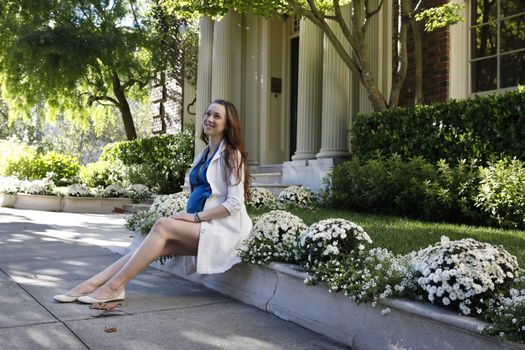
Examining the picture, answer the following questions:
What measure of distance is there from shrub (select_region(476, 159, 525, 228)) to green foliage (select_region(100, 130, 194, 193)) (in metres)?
9.19

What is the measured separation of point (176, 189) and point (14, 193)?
4.10 m

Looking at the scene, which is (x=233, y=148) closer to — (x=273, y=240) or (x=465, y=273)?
(x=273, y=240)

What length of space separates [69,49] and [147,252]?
13.1 metres

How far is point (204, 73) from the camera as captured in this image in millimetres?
13688

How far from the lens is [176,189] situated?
1523 cm

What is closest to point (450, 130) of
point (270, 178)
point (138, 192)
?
point (270, 178)

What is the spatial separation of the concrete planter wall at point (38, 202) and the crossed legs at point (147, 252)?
33.7 ft

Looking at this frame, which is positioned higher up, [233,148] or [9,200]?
[233,148]

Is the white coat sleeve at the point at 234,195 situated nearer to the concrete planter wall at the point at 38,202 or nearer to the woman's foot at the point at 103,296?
the woman's foot at the point at 103,296

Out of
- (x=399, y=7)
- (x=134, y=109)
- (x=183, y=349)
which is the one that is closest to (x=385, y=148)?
(x=399, y=7)

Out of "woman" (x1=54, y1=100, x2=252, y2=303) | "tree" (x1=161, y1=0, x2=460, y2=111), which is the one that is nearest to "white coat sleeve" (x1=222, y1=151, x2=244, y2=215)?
"woman" (x1=54, y1=100, x2=252, y2=303)

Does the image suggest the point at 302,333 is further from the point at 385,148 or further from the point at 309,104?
the point at 309,104

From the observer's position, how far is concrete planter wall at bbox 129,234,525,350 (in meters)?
2.90

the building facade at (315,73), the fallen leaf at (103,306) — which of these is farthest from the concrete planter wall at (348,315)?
the building facade at (315,73)
